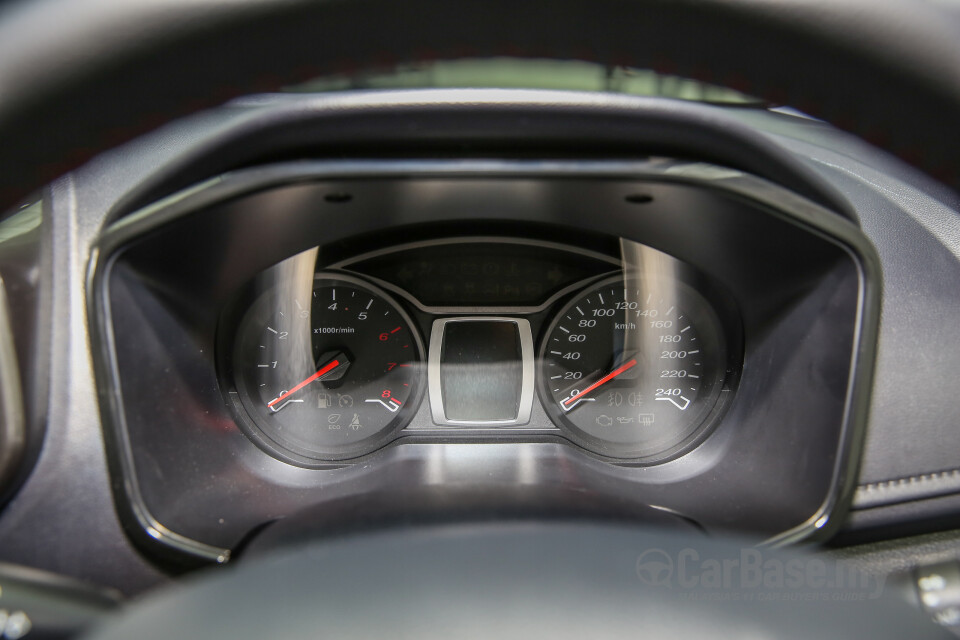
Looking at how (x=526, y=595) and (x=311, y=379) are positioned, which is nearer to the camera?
(x=526, y=595)

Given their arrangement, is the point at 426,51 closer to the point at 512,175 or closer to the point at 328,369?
the point at 512,175

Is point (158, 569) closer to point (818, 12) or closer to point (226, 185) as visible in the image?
point (226, 185)

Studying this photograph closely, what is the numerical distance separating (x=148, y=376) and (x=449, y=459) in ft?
2.49

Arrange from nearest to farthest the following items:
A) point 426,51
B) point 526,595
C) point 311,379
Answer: point 426,51 < point 526,595 < point 311,379

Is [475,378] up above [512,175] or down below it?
below

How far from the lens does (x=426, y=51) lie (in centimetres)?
56

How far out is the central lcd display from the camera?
6.67ft

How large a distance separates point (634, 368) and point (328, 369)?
77cm

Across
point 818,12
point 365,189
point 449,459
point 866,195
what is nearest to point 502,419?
point 449,459

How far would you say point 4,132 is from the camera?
527 millimetres

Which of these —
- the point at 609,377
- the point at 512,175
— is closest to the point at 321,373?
the point at 609,377

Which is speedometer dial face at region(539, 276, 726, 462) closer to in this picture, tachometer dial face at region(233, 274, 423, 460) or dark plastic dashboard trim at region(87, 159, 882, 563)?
tachometer dial face at region(233, 274, 423, 460)

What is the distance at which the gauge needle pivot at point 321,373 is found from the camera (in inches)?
75.3

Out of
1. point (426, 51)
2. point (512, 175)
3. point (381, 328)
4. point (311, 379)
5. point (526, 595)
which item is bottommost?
point (526, 595)
